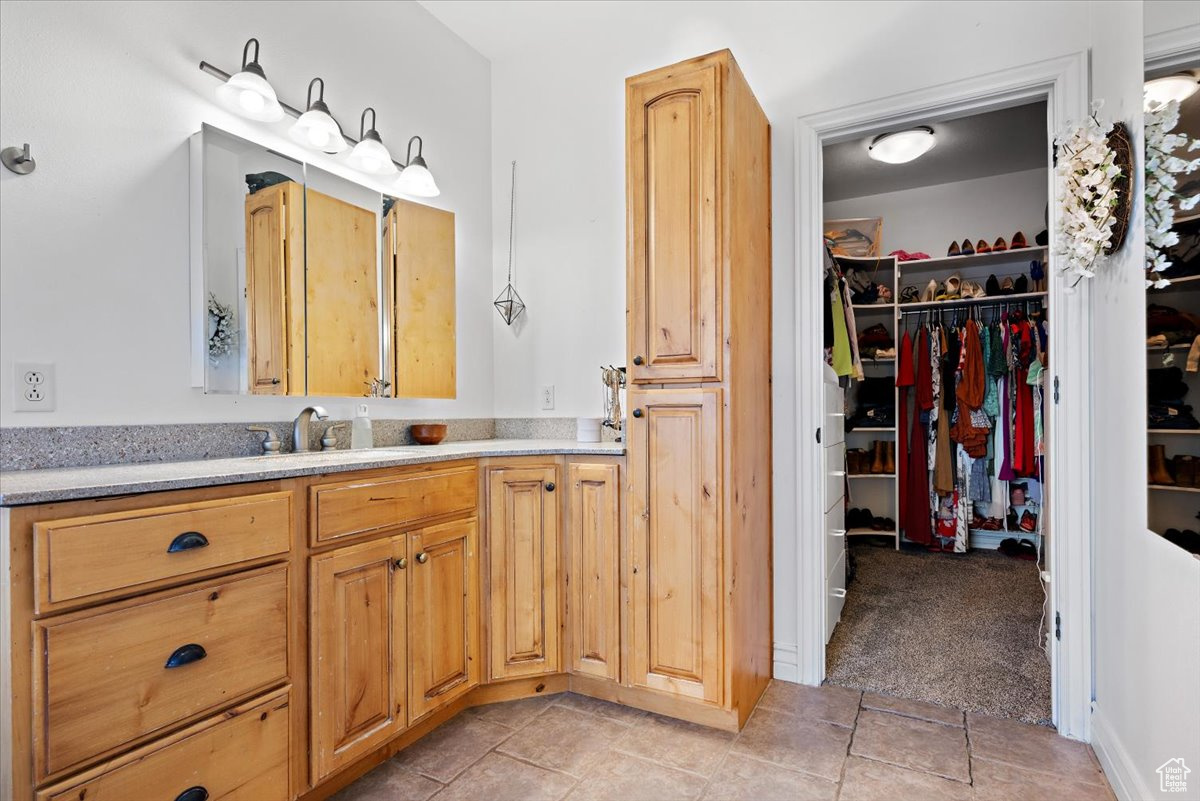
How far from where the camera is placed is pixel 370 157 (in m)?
2.35

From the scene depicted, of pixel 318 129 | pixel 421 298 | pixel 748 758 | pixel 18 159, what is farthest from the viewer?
pixel 421 298

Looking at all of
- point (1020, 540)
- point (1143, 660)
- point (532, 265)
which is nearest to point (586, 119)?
point (532, 265)

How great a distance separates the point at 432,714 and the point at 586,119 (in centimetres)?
252

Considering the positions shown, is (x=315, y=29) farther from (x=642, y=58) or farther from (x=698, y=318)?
(x=698, y=318)

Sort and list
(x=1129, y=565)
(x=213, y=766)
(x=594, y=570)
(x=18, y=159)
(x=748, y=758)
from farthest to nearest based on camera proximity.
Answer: (x=594, y=570) < (x=748, y=758) < (x=1129, y=565) < (x=18, y=159) < (x=213, y=766)

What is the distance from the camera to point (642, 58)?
2723mm

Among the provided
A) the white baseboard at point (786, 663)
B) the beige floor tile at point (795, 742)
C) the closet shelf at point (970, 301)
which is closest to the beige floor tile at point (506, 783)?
the beige floor tile at point (795, 742)

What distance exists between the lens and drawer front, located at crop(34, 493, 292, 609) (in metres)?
1.11

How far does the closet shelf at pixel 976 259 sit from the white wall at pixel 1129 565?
97.9 inches

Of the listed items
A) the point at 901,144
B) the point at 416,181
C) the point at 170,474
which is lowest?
the point at 170,474

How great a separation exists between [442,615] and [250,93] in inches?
69.1

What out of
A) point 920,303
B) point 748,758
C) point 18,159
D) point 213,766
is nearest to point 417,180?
point 18,159

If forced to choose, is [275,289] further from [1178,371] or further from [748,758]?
[1178,371]

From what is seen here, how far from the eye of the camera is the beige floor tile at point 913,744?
1826 millimetres
